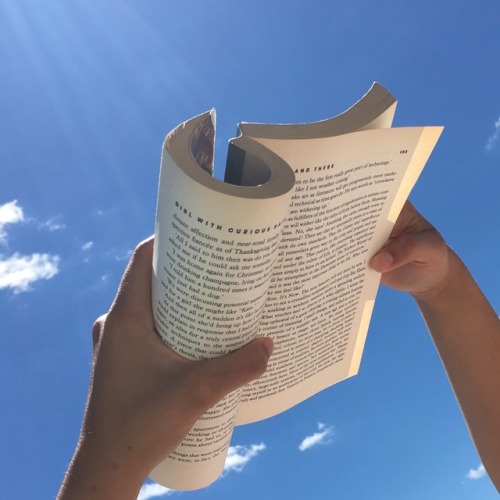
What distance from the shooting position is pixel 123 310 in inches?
29.4

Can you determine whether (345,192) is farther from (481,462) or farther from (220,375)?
(481,462)

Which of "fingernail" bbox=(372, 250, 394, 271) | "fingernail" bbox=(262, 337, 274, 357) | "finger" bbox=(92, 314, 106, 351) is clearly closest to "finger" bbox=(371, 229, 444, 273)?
"fingernail" bbox=(372, 250, 394, 271)

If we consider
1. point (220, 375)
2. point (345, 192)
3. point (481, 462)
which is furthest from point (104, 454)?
point (481, 462)

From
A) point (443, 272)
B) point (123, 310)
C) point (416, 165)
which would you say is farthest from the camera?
point (443, 272)

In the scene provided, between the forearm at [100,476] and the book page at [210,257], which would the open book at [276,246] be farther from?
the forearm at [100,476]

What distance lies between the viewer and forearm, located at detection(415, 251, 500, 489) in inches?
46.7

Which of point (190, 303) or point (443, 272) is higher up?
point (443, 272)

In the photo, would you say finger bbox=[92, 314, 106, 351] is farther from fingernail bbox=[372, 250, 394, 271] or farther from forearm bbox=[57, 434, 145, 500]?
fingernail bbox=[372, 250, 394, 271]

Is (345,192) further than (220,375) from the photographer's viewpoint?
Yes

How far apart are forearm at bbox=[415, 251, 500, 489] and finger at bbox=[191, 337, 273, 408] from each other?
642 mm

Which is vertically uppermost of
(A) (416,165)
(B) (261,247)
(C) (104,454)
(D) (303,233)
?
(A) (416,165)

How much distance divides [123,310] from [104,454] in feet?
0.61

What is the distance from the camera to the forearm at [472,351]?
119cm

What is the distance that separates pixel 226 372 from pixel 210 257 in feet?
0.53
